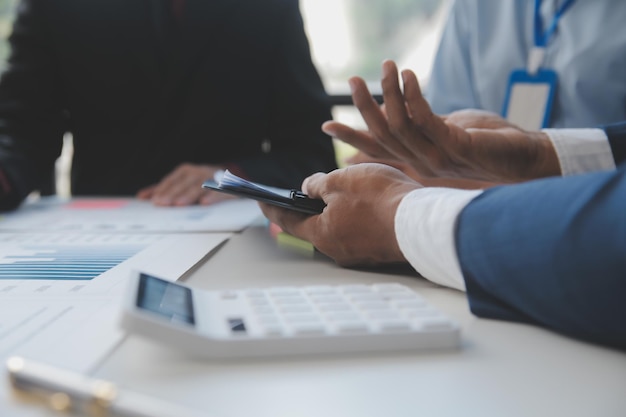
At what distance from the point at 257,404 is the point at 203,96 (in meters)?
1.16

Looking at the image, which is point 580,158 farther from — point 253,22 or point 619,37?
point 253,22

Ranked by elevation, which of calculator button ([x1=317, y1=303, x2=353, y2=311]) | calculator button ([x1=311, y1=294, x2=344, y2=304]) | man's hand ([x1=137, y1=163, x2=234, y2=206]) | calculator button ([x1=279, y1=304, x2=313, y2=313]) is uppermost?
calculator button ([x1=279, y1=304, x2=313, y2=313])

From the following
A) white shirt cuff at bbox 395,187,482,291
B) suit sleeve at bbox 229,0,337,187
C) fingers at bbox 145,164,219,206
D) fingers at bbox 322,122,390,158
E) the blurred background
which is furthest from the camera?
the blurred background

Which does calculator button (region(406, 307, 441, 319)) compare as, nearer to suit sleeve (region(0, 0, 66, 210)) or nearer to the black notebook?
the black notebook

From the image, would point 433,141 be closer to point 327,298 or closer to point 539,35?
point 327,298

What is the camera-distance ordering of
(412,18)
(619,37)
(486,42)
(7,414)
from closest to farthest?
(7,414), (619,37), (486,42), (412,18)

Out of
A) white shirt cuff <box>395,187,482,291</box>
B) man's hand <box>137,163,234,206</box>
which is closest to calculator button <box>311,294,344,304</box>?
white shirt cuff <box>395,187,482,291</box>

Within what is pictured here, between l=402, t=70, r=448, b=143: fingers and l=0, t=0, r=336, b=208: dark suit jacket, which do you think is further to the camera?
l=0, t=0, r=336, b=208: dark suit jacket

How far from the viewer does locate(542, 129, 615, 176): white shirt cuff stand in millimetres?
812

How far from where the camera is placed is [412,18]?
74.8 inches

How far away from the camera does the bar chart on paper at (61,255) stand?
59 cm

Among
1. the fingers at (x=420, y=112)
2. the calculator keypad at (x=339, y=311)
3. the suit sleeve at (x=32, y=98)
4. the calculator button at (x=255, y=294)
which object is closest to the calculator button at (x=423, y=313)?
the calculator keypad at (x=339, y=311)

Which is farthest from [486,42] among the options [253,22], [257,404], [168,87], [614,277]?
[257,404]

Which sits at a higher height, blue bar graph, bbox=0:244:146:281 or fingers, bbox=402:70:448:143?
fingers, bbox=402:70:448:143
